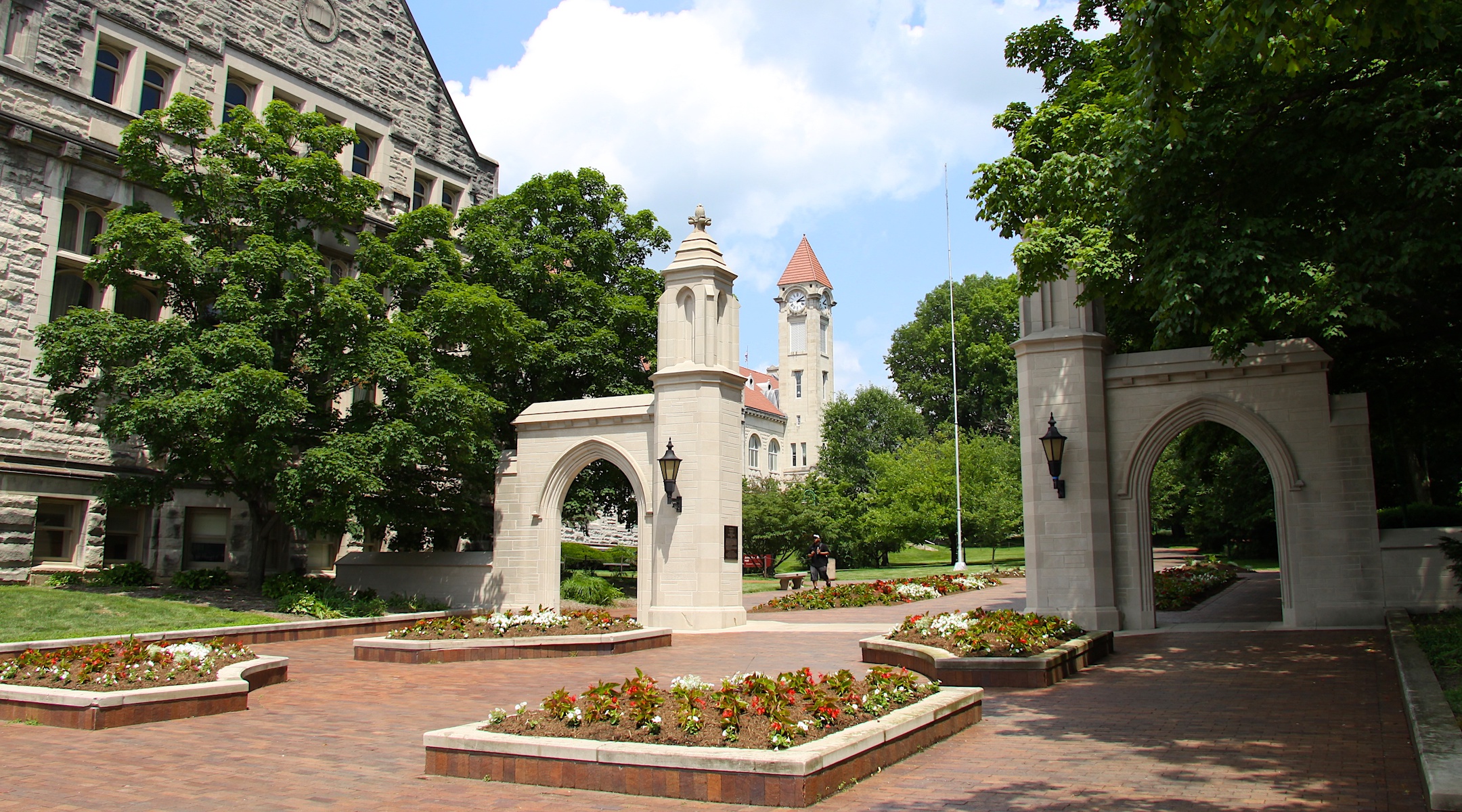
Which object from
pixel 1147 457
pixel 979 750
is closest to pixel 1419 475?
pixel 1147 457

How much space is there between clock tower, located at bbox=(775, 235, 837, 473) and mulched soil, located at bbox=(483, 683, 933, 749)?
68.0m

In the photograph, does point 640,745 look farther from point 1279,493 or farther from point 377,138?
point 377,138

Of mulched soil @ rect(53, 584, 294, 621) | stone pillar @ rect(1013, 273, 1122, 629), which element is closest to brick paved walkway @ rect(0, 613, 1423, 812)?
stone pillar @ rect(1013, 273, 1122, 629)

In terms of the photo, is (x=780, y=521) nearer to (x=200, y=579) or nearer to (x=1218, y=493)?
(x=1218, y=493)

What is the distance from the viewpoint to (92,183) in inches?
803

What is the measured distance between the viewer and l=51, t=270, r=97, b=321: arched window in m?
20.1

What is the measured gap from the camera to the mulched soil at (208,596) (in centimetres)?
1736

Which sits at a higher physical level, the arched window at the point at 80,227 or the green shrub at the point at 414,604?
the arched window at the point at 80,227

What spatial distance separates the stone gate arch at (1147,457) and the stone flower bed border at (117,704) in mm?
11690

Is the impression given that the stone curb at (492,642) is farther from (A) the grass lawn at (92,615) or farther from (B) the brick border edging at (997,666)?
(B) the brick border edging at (997,666)

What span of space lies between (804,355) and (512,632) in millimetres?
64372

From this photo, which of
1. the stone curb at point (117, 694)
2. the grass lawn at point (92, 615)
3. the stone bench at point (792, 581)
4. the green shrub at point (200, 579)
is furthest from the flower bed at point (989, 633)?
the stone bench at point (792, 581)

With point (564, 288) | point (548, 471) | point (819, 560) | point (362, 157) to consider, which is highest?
point (362, 157)

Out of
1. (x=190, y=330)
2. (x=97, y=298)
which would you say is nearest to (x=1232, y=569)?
(x=190, y=330)
